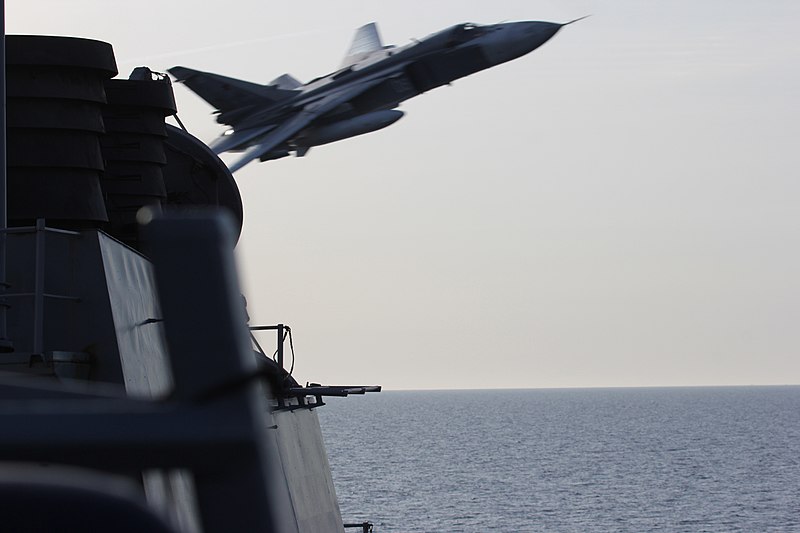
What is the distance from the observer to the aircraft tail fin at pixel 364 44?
57.8m

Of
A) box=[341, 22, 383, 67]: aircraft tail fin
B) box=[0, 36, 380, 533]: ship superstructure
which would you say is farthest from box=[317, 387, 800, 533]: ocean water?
box=[0, 36, 380, 533]: ship superstructure

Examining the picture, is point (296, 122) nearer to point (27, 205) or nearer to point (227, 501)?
point (27, 205)

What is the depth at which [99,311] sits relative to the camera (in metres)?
8.88

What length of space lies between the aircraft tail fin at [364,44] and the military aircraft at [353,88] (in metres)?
1.74

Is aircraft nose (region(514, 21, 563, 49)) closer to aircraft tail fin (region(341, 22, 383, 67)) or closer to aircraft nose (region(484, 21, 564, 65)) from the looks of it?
aircraft nose (region(484, 21, 564, 65))

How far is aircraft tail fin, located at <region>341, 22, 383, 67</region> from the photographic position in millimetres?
57781

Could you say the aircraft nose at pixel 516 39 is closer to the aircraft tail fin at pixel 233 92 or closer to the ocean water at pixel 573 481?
the aircraft tail fin at pixel 233 92

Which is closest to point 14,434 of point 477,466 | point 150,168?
point 150,168

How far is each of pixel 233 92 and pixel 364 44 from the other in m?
7.38

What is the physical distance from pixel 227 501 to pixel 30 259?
7930 millimetres

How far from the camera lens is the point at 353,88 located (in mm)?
53531

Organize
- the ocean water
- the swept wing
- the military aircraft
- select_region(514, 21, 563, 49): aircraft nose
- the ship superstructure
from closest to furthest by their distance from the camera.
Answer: the ship superstructure < the swept wing < the military aircraft < select_region(514, 21, 563, 49): aircraft nose < the ocean water

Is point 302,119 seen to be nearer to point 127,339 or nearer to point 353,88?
point 353,88

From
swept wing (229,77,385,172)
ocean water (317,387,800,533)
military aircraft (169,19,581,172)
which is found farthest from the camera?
ocean water (317,387,800,533)
